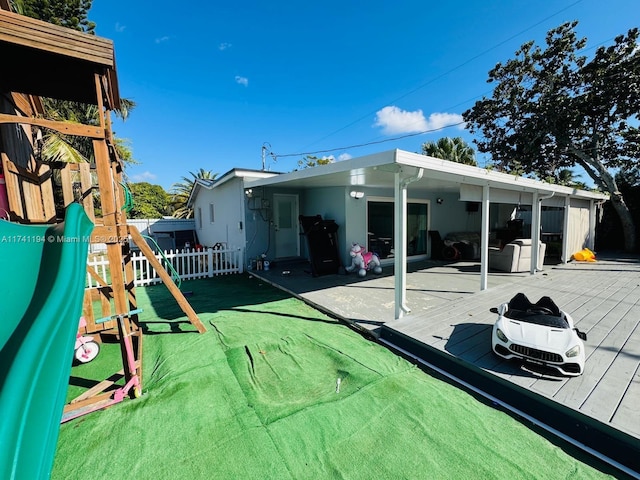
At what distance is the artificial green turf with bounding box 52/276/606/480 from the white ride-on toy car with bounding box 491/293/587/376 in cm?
66

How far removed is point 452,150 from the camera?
55.8 feet

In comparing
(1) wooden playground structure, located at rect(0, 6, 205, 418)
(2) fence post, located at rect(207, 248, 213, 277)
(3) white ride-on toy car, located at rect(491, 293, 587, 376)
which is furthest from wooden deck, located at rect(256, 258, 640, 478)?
(1) wooden playground structure, located at rect(0, 6, 205, 418)

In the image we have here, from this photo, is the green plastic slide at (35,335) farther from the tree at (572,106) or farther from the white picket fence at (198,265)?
the tree at (572,106)

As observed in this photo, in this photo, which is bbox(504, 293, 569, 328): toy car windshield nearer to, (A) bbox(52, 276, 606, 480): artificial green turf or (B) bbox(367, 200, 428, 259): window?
(A) bbox(52, 276, 606, 480): artificial green turf

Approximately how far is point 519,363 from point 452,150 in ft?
55.8

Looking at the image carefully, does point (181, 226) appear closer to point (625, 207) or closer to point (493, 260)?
point (493, 260)

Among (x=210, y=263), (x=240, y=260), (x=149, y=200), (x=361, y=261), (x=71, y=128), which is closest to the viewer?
(x=71, y=128)

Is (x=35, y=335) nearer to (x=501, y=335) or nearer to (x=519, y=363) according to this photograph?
(x=501, y=335)

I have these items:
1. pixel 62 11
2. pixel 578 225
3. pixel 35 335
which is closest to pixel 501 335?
pixel 35 335

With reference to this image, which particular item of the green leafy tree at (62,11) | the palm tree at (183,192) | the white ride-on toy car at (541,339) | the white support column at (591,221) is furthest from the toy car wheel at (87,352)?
the palm tree at (183,192)

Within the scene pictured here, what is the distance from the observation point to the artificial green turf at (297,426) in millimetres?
1811

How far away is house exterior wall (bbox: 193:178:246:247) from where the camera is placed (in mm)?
8391

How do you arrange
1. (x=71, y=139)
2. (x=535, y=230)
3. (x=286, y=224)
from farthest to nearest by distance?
(x=71, y=139) < (x=286, y=224) < (x=535, y=230)

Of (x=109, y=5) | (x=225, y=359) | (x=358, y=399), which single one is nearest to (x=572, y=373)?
(x=358, y=399)
